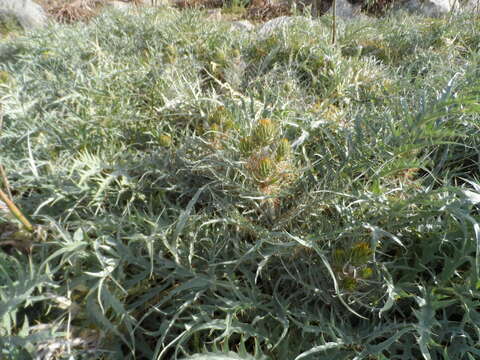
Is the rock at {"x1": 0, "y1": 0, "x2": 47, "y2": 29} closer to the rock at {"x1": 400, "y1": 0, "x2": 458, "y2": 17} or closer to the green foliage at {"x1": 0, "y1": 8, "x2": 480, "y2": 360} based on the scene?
the green foliage at {"x1": 0, "y1": 8, "x2": 480, "y2": 360}

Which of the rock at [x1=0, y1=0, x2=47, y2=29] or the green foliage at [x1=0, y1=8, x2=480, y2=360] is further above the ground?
the rock at [x1=0, y1=0, x2=47, y2=29]

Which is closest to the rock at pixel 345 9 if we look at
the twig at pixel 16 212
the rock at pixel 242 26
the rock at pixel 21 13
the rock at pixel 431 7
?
the rock at pixel 431 7

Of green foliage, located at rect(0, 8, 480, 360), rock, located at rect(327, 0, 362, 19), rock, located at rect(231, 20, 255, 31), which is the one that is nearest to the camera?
green foliage, located at rect(0, 8, 480, 360)

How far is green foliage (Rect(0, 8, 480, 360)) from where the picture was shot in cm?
69

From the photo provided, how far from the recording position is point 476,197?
2.08 ft

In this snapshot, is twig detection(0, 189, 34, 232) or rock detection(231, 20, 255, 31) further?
rock detection(231, 20, 255, 31)

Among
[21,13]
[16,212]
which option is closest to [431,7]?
[16,212]

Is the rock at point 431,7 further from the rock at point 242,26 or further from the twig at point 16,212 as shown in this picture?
the twig at point 16,212

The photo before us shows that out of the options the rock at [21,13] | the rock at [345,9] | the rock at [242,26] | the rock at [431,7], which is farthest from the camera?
the rock at [345,9]

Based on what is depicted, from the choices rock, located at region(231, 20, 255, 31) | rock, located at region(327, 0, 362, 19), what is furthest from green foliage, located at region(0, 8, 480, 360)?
rock, located at region(327, 0, 362, 19)

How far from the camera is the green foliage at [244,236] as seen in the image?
69cm

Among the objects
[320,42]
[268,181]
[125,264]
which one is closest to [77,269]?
[125,264]

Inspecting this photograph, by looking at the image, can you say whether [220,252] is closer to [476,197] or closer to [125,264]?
[125,264]

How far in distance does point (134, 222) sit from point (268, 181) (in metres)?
0.36
